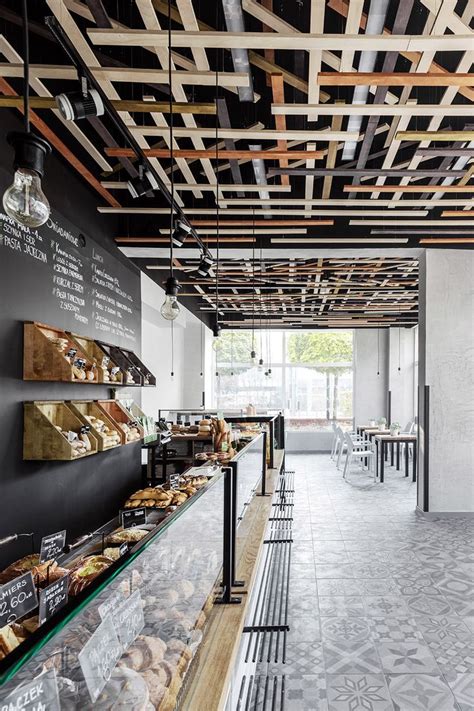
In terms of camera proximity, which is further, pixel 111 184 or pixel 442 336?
pixel 442 336

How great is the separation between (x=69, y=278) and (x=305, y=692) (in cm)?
355

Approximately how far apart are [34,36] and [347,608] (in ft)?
14.1

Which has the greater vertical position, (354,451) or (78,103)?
(78,103)

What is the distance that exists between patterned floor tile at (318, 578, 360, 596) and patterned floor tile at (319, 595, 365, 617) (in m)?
0.08

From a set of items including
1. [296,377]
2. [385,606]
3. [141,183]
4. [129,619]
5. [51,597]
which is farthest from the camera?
[296,377]

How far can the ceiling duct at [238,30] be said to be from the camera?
2485 mm

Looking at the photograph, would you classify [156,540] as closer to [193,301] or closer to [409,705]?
[409,705]

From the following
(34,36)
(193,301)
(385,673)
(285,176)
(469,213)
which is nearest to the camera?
(385,673)

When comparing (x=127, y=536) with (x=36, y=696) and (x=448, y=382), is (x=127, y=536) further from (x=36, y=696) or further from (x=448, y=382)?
(x=448, y=382)

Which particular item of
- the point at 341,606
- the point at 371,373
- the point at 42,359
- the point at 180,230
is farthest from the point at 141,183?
the point at 371,373

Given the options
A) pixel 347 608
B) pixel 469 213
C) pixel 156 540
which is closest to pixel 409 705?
pixel 347 608

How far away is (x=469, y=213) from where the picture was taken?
5484 millimetres

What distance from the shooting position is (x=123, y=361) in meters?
5.61

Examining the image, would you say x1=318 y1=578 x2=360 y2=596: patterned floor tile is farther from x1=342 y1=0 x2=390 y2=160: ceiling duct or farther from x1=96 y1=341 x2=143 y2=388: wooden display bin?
x1=342 y1=0 x2=390 y2=160: ceiling duct
